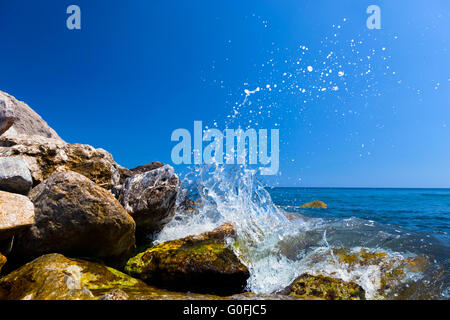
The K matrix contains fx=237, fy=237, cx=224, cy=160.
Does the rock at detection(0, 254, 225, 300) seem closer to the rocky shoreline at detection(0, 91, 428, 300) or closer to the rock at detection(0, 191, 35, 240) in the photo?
the rocky shoreline at detection(0, 91, 428, 300)

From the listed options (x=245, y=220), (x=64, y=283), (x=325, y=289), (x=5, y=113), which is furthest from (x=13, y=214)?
(x=245, y=220)

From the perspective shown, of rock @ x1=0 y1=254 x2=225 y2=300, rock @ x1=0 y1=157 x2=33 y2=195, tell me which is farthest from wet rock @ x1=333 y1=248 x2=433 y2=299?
rock @ x1=0 y1=157 x2=33 y2=195

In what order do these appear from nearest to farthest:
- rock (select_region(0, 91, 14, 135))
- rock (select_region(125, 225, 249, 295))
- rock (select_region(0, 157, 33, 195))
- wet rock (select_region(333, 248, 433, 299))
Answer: rock (select_region(0, 157, 33, 195)) → rock (select_region(125, 225, 249, 295)) → wet rock (select_region(333, 248, 433, 299)) → rock (select_region(0, 91, 14, 135))

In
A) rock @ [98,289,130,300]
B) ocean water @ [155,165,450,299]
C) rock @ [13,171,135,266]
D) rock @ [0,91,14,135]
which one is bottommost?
ocean water @ [155,165,450,299]

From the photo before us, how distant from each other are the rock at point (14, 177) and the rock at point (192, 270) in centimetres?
218

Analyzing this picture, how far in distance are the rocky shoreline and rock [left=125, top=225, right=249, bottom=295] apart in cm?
2

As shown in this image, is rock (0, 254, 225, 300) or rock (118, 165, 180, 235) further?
rock (118, 165, 180, 235)

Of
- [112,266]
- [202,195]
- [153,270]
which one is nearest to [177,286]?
[153,270]

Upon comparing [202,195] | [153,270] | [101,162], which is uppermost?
[101,162]

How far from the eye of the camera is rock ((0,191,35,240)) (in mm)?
3075
